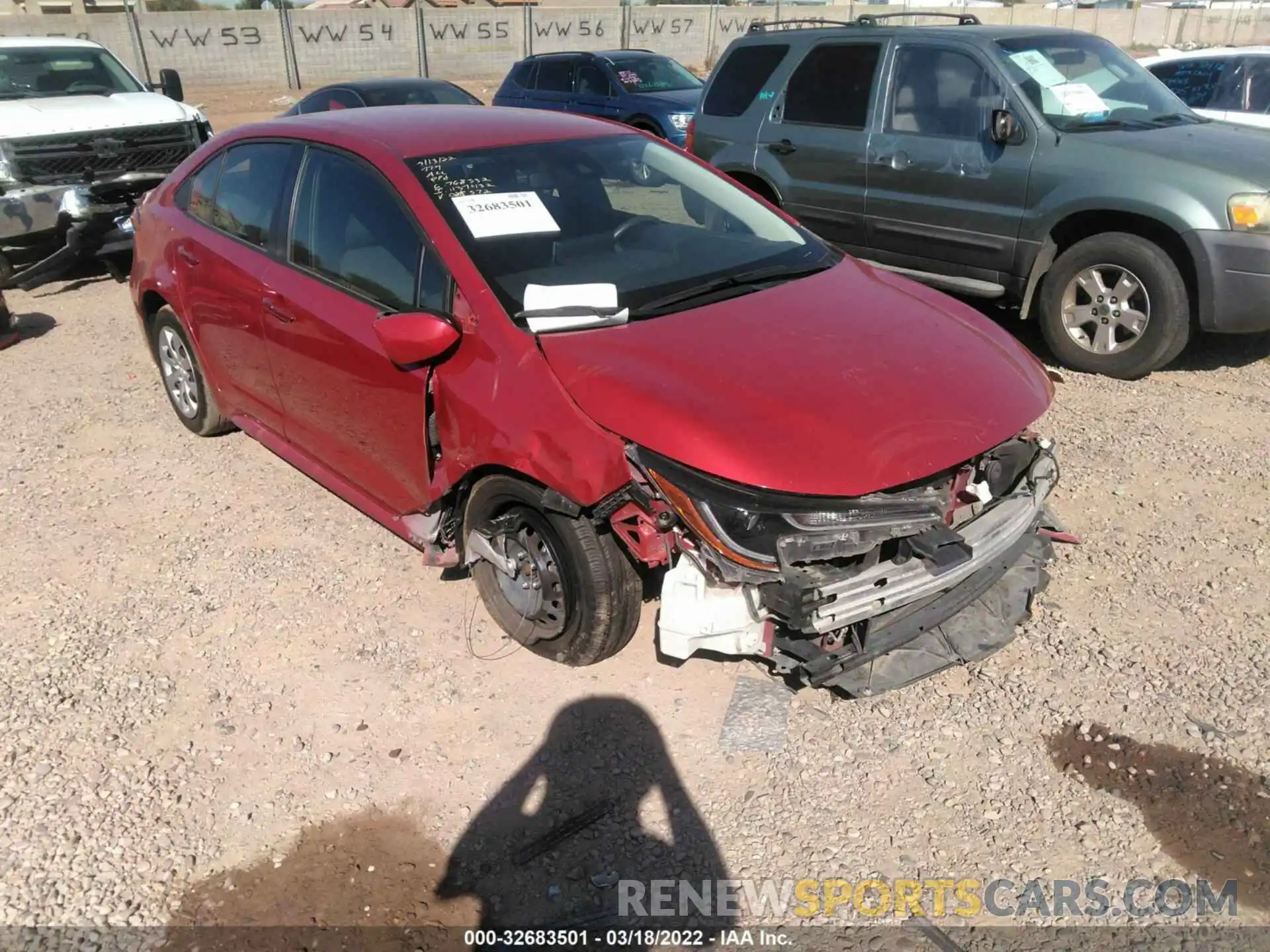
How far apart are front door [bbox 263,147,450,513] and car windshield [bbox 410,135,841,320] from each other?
0.71ft

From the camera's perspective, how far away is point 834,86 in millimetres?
6941

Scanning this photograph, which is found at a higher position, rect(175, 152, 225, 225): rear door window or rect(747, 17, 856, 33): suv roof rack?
rect(747, 17, 856, 33): suv roof rack

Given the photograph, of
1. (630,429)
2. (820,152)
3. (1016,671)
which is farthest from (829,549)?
(820,152)

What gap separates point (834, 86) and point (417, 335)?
16.2ft

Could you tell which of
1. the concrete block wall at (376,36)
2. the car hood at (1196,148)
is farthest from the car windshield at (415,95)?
the concrete block wall at (376,36)

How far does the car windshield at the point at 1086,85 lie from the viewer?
20.0ft

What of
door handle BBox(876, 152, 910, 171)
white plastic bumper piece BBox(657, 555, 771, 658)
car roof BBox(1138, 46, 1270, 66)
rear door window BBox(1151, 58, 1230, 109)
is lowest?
white plastic bumper piece BBox(657, 555, 771, 658)

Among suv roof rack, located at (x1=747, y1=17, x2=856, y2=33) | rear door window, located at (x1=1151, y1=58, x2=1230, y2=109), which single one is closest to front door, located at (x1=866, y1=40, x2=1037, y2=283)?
suv roof rack, located at (x1=747, y1=17, x2=856, y2=33)

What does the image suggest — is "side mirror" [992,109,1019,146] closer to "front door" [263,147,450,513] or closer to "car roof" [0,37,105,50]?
"front door" [263,147,450,513]

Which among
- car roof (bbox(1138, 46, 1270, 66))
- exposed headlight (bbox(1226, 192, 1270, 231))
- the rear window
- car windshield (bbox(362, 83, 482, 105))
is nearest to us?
exposed headlight (bbox(1226, 192, 1270, 231))

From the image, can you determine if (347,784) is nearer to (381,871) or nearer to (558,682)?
(381,871)

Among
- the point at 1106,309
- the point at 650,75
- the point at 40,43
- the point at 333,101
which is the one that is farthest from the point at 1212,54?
the point at 40,43

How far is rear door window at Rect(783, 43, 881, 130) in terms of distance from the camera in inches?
266

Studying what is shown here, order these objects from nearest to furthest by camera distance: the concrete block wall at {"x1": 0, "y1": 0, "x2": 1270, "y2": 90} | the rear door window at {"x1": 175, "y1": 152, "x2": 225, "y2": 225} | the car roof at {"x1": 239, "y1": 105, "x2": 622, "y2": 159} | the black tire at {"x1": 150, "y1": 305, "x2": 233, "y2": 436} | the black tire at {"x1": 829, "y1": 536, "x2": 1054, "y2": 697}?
the black tire at {"x1": 829, "y1": 536, "x2": 1054, "y2": 697} < the car roof at {"x1": 239, "y1": 105, "x2": 622, "y2": 159} < the rear door window at {"x1": 175, "y1": 152, "x2": 225, "y2": 225} < the black tire at {"x1": 150, "y1": 305, "x2": 233, "y2": 436} < the concrete block wall at {"x1": 0, "y1": 0, "x2": 1270, "y2": 90}
